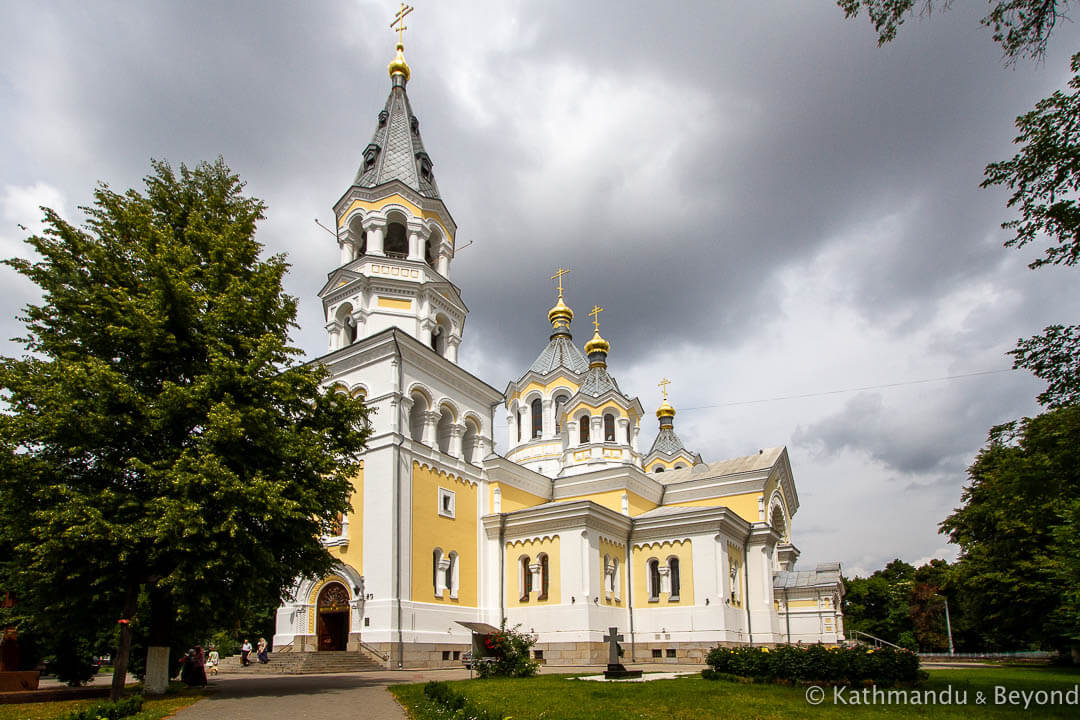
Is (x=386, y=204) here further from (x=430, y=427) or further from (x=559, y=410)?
(x=559, y=410)

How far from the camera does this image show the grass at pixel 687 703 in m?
9.24

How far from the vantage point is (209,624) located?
Answer: 13.4m

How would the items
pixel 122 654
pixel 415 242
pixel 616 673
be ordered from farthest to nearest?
pixel 415 242
pixel 616 673
pixel 122 654

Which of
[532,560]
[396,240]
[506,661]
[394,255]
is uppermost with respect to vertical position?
[396,240]

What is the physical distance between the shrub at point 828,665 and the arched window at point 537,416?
24.4 metres

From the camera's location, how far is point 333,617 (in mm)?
22906

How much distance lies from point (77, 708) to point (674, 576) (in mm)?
20393

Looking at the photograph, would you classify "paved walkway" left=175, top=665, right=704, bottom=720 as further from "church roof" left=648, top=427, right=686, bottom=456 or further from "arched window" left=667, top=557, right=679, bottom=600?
"church roof" left=648, top=427, right=686, bottom=456

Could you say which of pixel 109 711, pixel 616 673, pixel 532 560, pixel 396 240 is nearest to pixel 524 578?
pixel 532 560

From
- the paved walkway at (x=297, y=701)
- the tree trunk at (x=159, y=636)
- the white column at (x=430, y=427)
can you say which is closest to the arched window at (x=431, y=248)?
the white column at (x=430, y=427)

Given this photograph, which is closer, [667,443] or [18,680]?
[18,680]

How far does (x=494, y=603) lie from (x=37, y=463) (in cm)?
1695

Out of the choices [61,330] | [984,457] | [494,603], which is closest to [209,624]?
[61,330]

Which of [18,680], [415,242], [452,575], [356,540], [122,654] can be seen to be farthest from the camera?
[415,242]
